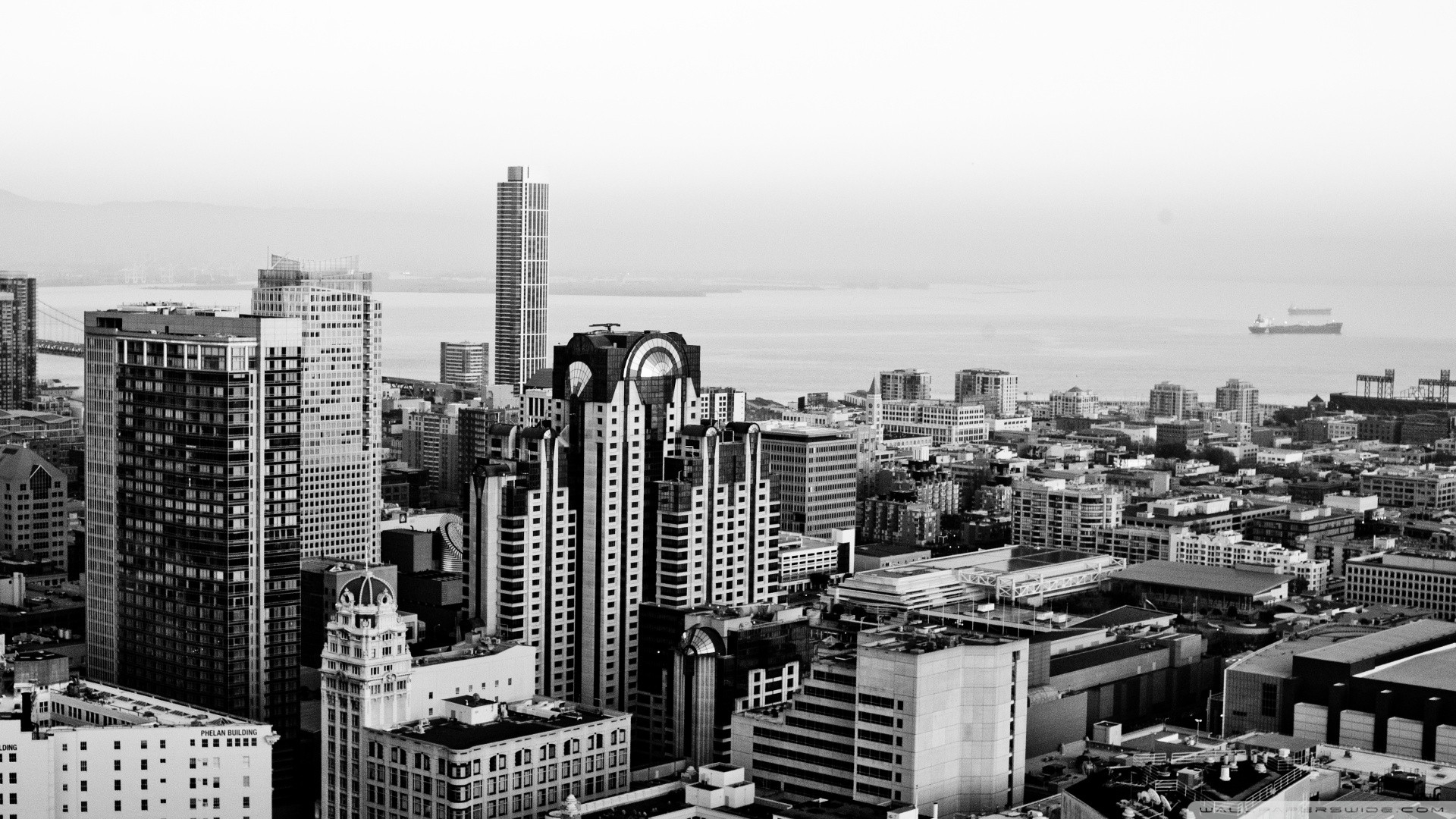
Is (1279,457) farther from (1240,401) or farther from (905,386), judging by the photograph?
(905,386)

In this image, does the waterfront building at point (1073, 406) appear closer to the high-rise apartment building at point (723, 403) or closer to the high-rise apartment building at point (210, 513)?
the high-rise apartment building at point (723, 403)

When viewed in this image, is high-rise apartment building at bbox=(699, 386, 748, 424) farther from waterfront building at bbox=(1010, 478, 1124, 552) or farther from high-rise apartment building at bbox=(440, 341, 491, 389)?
high-rise apartment building at bbox=(440, 341, 491, 389)

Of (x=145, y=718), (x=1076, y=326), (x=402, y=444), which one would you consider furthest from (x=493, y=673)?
(x=1076, y=326)

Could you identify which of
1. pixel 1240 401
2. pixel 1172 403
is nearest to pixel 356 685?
pixel 1172 403

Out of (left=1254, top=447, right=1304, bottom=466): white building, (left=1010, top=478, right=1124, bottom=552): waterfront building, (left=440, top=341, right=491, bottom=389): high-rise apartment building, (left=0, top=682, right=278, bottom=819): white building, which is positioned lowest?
(left=0, top=682, right=278, bottom=819): white building

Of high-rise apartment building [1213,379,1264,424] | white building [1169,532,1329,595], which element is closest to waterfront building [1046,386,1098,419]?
high-rise apartment building [1213,379,1264,424]

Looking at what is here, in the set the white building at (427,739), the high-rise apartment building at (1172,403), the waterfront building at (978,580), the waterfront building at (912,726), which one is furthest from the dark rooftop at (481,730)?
the high-rise apartment building at (1172,403)
